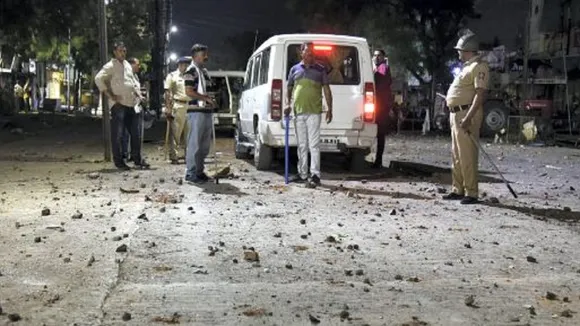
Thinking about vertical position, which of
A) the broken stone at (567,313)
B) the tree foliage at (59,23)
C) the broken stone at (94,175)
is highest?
the tree foliage at (59,23)

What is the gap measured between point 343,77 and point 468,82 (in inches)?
115

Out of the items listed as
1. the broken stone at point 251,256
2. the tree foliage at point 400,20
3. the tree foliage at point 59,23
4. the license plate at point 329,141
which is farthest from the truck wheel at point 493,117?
the broken stone at point 251,256

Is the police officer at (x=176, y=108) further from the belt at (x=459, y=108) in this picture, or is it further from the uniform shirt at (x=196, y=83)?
the belt at (x=459, y=108)

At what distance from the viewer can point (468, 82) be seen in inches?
313

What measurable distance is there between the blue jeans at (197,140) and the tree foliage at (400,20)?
25548mm

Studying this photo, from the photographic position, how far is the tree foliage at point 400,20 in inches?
1342

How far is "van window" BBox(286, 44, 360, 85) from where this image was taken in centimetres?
1050

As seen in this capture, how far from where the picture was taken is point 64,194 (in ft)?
28.2

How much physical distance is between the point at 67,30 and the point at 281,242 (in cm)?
2203

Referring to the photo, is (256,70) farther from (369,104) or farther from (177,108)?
(369,104)

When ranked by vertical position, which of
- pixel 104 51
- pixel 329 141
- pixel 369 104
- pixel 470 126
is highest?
pixel 104 51

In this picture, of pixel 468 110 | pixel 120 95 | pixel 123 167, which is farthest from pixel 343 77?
pixel 123 167

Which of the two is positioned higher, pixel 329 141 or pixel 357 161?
pixel 329 141

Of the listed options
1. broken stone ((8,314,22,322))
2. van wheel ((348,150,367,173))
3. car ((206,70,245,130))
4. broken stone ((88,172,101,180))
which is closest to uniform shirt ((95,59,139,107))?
broken stone ((88,172,101,180))
